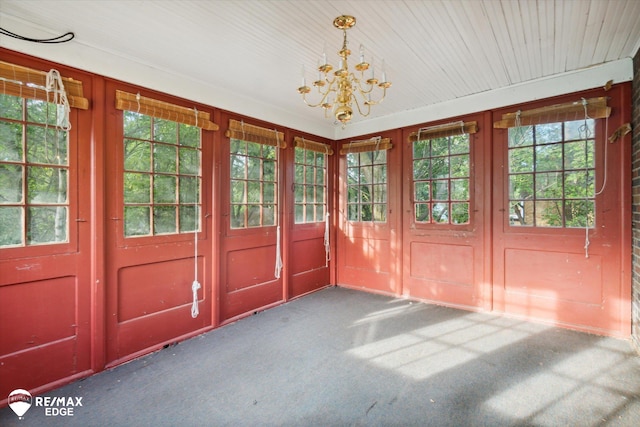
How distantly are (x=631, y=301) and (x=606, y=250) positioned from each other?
486 millimetres

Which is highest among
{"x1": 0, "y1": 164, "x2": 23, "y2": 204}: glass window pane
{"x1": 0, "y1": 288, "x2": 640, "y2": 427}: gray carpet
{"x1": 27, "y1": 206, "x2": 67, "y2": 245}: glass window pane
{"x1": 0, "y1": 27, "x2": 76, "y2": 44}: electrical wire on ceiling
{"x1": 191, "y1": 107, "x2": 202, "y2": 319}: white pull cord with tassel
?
{"x1": 0, "y1": 27, "x2": 76, "y2": 44}: electrical wire on ceiling

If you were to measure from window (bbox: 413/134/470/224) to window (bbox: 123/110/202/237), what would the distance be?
108 inches

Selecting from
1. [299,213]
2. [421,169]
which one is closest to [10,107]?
[299,213]

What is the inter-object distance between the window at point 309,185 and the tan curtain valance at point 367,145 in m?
0.35

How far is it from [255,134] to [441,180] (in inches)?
93.8

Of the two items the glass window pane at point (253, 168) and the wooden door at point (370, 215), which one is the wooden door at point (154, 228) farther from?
the wooden door at point (370, 215)

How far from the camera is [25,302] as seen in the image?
2.06 metres

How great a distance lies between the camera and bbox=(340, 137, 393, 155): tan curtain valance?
4.21 m

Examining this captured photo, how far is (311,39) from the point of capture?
2285 mm

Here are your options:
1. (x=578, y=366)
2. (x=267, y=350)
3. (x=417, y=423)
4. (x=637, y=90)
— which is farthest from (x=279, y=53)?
(x=578, y=366)

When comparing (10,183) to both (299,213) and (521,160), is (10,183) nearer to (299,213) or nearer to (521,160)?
(299,213)

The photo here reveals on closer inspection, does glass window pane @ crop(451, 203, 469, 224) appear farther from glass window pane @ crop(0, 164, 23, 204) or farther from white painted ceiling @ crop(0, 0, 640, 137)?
glass window pane @ crop(0, 164, 23, 204)

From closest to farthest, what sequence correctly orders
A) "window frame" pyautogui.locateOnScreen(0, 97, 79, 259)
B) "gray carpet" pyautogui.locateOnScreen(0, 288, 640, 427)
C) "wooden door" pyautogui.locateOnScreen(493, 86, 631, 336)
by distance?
"gray carpet" pyautogui.locateOnScreen(0, 288, 640, 427), "window frame" pyautogui.locateOnScreen(0, 97, 79, 259), "wooden door" pyautogui.locateOnScreen(493, 86, 631, 336)

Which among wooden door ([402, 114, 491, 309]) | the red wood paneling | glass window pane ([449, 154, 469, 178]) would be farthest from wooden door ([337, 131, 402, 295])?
the red wood paneling
